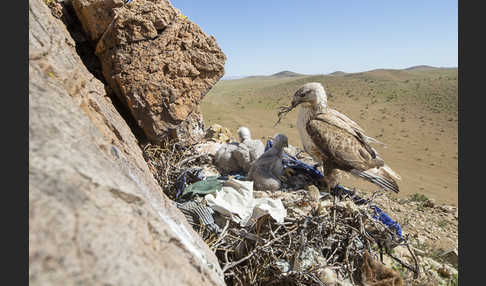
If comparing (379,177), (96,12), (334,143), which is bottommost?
(379,177)

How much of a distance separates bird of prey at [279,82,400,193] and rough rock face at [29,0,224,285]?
228 cm

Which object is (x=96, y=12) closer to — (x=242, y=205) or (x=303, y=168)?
(x=242, y=205)

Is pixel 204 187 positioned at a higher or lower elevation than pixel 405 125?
higher

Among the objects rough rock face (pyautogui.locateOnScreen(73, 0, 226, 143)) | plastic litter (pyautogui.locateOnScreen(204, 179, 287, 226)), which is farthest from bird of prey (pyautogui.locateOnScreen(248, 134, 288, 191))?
rough rock face (pyautogui.locateOnScreen(73, 0, 226, 143))

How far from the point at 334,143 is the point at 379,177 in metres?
0.81

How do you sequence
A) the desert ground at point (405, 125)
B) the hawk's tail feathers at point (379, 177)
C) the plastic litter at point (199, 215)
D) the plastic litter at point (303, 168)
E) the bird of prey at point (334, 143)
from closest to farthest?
the plastic litter at point (199, 215), the bird of prey at point (334, 143), the hawk's tail feathers at point (379, 177), the plastic litter at point (303, 168), the desert ground at point (405, 125)

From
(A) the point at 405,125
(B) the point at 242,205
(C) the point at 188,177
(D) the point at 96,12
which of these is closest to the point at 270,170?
(B) the point at 242,205

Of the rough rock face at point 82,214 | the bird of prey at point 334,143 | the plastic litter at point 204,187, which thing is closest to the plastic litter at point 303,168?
the bird of prey at point 334,143

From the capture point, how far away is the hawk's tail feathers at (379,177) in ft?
10.8

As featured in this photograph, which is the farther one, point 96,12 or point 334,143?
point 334,143

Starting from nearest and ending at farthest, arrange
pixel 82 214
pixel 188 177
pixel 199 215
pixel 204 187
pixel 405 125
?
pixel 82 214, pixel 199 215, pixel 204 187, pixel 188 177, pixel 405 125

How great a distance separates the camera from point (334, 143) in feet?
10.3

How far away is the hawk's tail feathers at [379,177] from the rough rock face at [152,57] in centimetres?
230

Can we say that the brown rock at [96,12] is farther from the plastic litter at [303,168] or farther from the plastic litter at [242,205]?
the plastic litter at [303,168]
